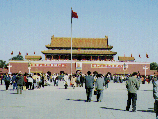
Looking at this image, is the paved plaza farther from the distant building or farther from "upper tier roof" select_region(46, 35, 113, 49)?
"upper tier roof" select_region(46, 35, 113, 49)

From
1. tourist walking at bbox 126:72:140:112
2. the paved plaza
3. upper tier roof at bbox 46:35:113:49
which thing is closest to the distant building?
upper tier roof at bbox 46:35:113:49

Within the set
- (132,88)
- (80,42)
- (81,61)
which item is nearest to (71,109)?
(132,88)

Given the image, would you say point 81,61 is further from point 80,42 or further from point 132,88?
point 132,88

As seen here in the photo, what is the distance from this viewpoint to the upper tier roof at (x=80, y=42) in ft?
216

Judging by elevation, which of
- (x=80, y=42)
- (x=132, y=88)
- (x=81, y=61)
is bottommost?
(x=132, y=88)

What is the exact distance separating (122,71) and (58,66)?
47.7ft

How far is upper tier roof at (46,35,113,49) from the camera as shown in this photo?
6588cm

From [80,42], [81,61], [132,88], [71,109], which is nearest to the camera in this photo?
[132,88]

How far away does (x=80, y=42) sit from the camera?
67500mm

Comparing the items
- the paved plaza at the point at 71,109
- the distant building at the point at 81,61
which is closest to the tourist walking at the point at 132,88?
the paved plaza at the point at 71,109

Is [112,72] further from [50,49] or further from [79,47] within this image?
[50,49]

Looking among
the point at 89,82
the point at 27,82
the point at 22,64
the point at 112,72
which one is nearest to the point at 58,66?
the point at 22,64

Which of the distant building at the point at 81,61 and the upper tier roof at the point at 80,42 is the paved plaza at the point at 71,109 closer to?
the distant building at the point at 81,61

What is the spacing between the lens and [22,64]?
61.8m
